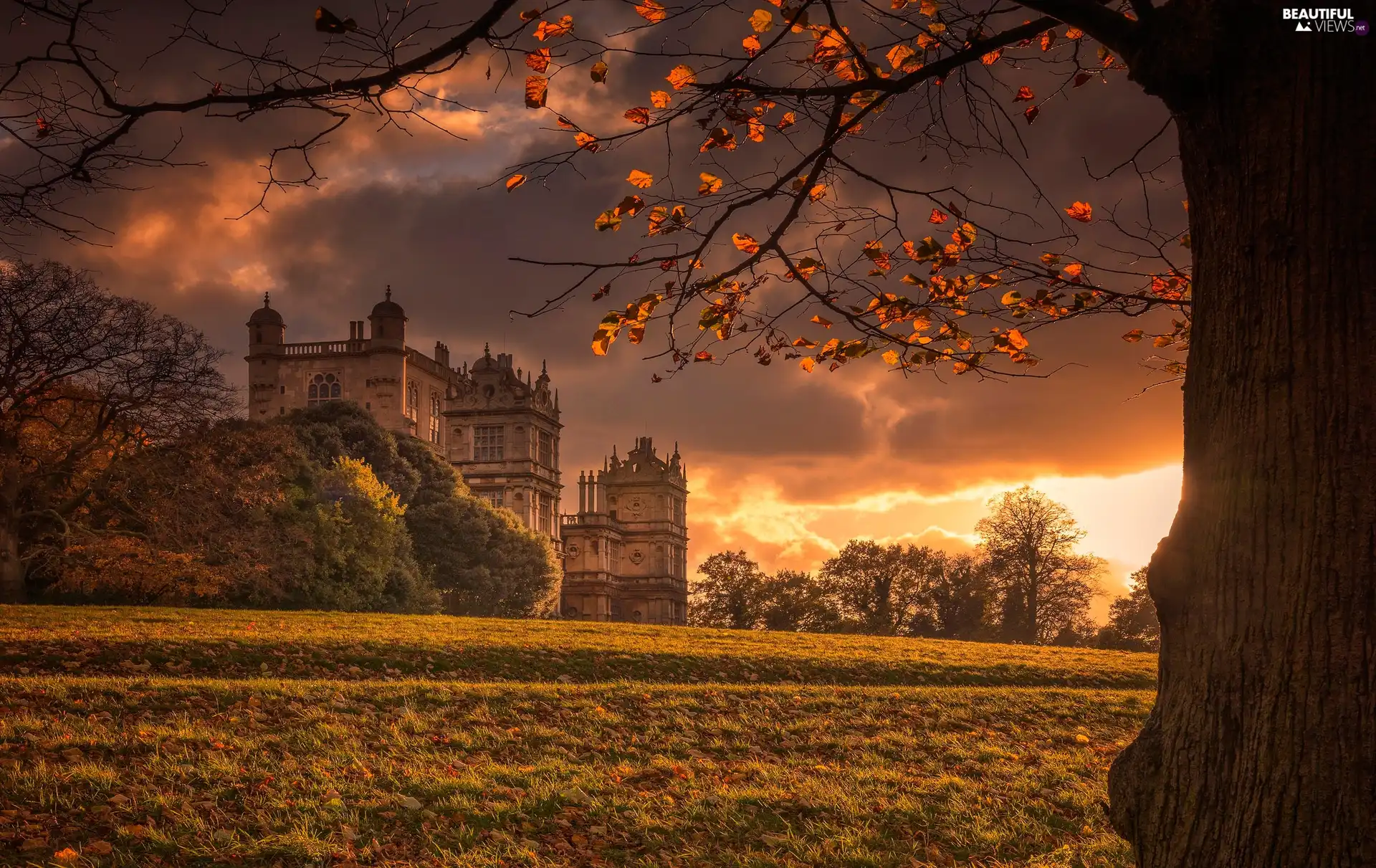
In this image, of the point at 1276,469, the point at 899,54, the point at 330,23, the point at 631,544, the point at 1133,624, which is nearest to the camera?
the point at 1276,469

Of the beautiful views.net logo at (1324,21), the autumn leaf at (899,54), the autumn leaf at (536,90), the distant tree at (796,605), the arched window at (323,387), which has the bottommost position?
the distant tree at (796,605)

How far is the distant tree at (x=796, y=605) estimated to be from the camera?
204ft

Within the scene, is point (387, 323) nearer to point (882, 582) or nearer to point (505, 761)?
point (882, 582)

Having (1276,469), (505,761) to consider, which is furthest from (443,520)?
(1276,469)

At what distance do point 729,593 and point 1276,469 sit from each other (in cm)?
6701

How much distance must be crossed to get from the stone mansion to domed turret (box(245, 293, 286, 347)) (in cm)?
7

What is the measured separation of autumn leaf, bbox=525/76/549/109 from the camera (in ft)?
19.7

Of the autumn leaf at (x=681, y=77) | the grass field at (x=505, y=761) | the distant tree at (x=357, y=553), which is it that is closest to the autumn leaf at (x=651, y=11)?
the autumn leaf at (x=681, y=77)

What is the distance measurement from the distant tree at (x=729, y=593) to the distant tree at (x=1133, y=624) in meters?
21.7

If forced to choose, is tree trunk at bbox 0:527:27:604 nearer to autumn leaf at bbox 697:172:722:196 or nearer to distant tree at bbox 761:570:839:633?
autumn leaf at bbox 697:172:722:196

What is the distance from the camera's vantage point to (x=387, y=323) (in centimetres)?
7538

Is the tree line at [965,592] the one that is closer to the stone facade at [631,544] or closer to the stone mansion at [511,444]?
the stone mansion at [511,444]

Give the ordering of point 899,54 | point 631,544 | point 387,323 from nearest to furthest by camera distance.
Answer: point 899,54 → point 387,323 → point 631,544

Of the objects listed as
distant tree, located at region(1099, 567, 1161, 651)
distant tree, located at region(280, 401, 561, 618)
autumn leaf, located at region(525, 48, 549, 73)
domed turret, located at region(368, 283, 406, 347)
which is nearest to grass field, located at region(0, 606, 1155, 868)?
autumn leaf, located at region(525, 48, 549, 73)
